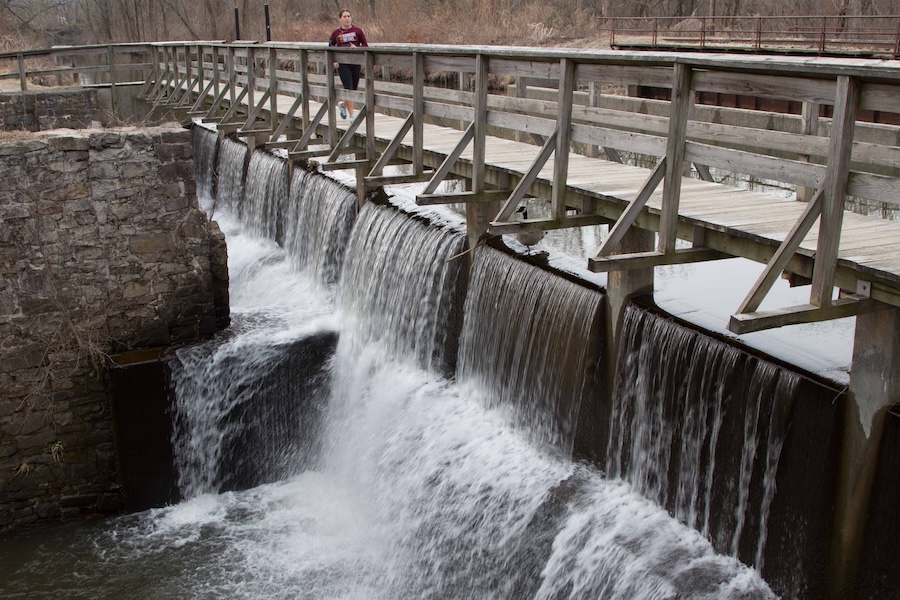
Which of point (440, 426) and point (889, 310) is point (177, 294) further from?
point (889, 310)

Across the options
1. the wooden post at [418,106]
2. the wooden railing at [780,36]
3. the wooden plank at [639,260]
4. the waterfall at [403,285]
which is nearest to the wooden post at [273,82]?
the waterfall at [403,285]

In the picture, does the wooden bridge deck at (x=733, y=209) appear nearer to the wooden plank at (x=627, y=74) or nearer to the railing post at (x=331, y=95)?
the wooden plank at (x=627, y=74)

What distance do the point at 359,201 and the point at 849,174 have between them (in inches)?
295

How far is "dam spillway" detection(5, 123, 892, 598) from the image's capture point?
6.45 metres

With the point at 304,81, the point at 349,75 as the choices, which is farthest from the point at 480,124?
the point at 304,81

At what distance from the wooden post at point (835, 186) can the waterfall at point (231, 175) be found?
11.8m

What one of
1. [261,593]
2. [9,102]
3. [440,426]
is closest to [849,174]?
[440,426]

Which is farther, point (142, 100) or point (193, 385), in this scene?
point (142, 100)

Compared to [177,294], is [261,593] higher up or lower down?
lower down

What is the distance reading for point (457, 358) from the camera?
9477 millimetres

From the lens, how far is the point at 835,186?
4938 mm

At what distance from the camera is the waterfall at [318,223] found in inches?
478

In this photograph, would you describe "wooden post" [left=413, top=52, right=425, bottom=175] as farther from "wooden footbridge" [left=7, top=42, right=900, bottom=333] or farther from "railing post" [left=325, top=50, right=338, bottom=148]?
"railing post" [left=325, top=50, right=338, bottom=148]

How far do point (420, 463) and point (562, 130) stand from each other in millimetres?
3258
